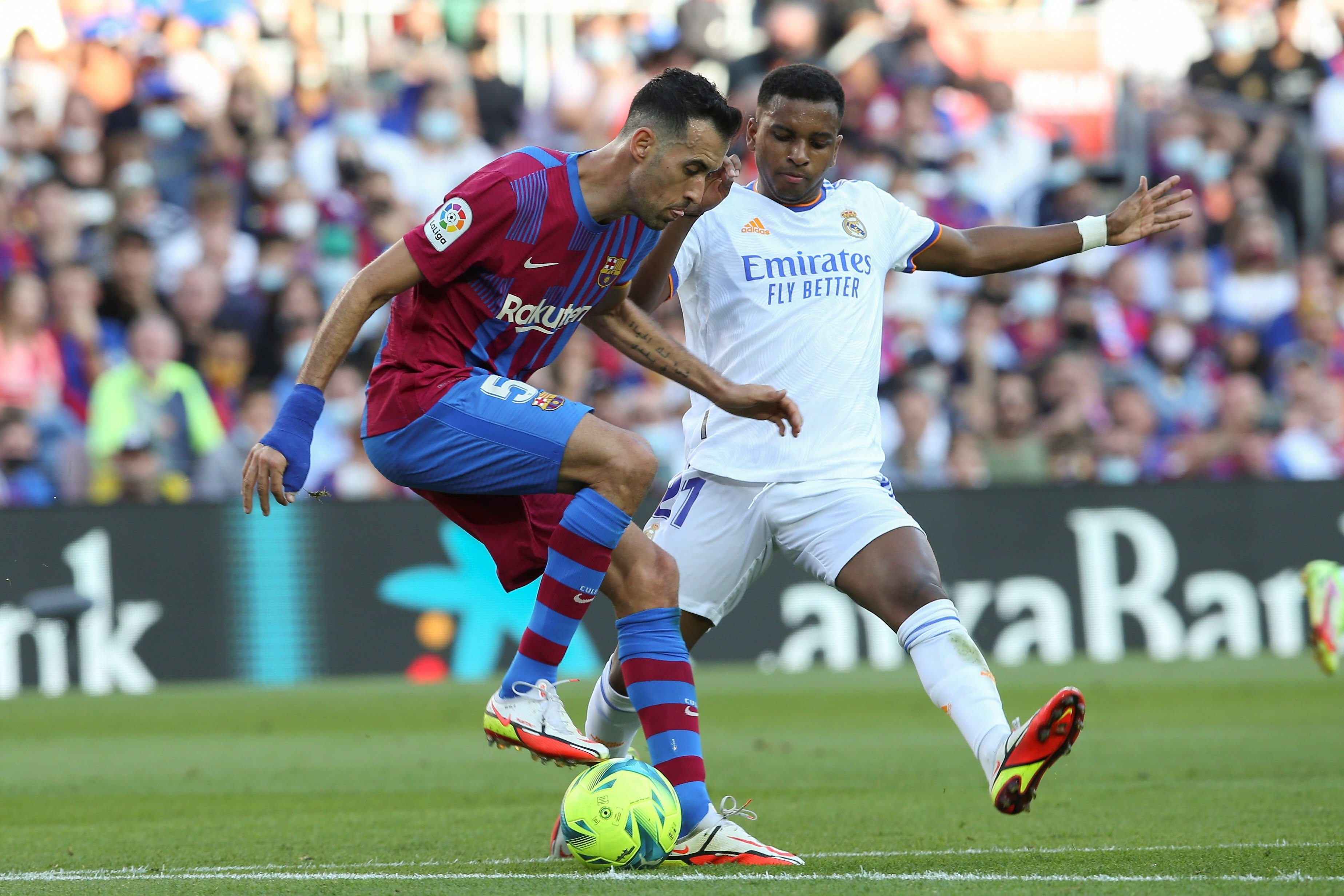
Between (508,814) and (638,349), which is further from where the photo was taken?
(508,814)

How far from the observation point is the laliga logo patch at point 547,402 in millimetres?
4980

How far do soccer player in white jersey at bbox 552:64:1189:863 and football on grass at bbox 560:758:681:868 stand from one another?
0.98 feet

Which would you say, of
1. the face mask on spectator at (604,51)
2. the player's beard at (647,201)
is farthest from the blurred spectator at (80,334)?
the player's beard at (647,201)

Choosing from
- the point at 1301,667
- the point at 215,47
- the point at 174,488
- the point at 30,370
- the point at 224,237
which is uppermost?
the point at 215,47

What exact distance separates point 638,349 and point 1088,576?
7813 mm

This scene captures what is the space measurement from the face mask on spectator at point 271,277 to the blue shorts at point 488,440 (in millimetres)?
8422

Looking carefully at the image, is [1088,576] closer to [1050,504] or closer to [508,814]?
[1050,504]

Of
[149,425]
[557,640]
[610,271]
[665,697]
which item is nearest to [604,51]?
[149,425]

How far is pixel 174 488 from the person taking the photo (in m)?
11.8

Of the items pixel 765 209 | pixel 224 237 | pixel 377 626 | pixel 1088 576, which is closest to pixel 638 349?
pixel 765 209

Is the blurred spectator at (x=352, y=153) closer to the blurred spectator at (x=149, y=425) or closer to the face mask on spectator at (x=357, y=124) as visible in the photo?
the face mask on spectator at (x=357, y=124)

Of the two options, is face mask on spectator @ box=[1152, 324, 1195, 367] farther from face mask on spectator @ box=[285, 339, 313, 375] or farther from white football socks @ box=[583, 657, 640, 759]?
white football socks @ box=[583, 657, 640, 759]

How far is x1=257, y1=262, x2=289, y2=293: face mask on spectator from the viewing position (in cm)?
1316

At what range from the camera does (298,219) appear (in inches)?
541
